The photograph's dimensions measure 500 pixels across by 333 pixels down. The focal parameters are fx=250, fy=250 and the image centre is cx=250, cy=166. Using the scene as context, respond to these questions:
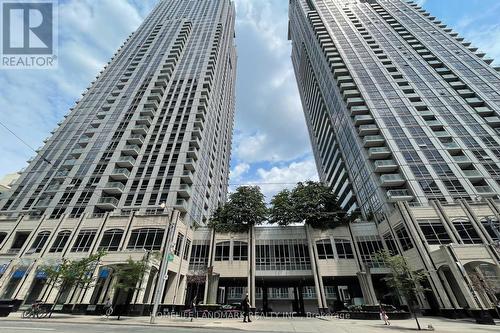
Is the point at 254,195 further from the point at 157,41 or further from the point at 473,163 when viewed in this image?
the point at 157,41

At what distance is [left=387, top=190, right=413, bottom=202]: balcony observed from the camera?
37250 millimetres

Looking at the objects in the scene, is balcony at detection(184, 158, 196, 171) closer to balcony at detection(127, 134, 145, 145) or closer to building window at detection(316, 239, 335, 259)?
balcony at detection(127, 134, 145, 145)

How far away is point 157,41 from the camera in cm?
7788

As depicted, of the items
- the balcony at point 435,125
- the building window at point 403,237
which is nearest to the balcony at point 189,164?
the building window at point 403,237

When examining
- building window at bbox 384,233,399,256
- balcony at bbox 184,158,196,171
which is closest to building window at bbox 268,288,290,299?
building window at bbox 384,233,399,256

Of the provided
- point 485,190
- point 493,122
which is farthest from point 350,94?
point 485,190

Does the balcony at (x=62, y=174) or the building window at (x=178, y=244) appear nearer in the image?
the building window at (x=178, y=244)

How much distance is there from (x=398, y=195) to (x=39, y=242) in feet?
174

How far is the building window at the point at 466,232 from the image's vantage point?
28947 millimetres

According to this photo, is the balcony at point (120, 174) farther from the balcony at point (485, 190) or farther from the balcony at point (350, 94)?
the balcony at point (485, 190)

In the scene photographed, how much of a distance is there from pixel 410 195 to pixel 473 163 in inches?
521

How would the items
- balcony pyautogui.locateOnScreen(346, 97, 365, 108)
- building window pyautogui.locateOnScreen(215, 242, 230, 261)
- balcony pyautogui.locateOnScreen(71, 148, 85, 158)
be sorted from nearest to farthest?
building window pyautogui.locateOnScreen(215, 242, 230, 261), balcony pyautogui.locateOnScreen(71, 148, 85, 158), balcony pyautogui.locateOnScreen(346, 97, 365, 108)

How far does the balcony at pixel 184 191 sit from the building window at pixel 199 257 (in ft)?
29.8

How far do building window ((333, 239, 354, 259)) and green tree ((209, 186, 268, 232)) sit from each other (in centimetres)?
1108
